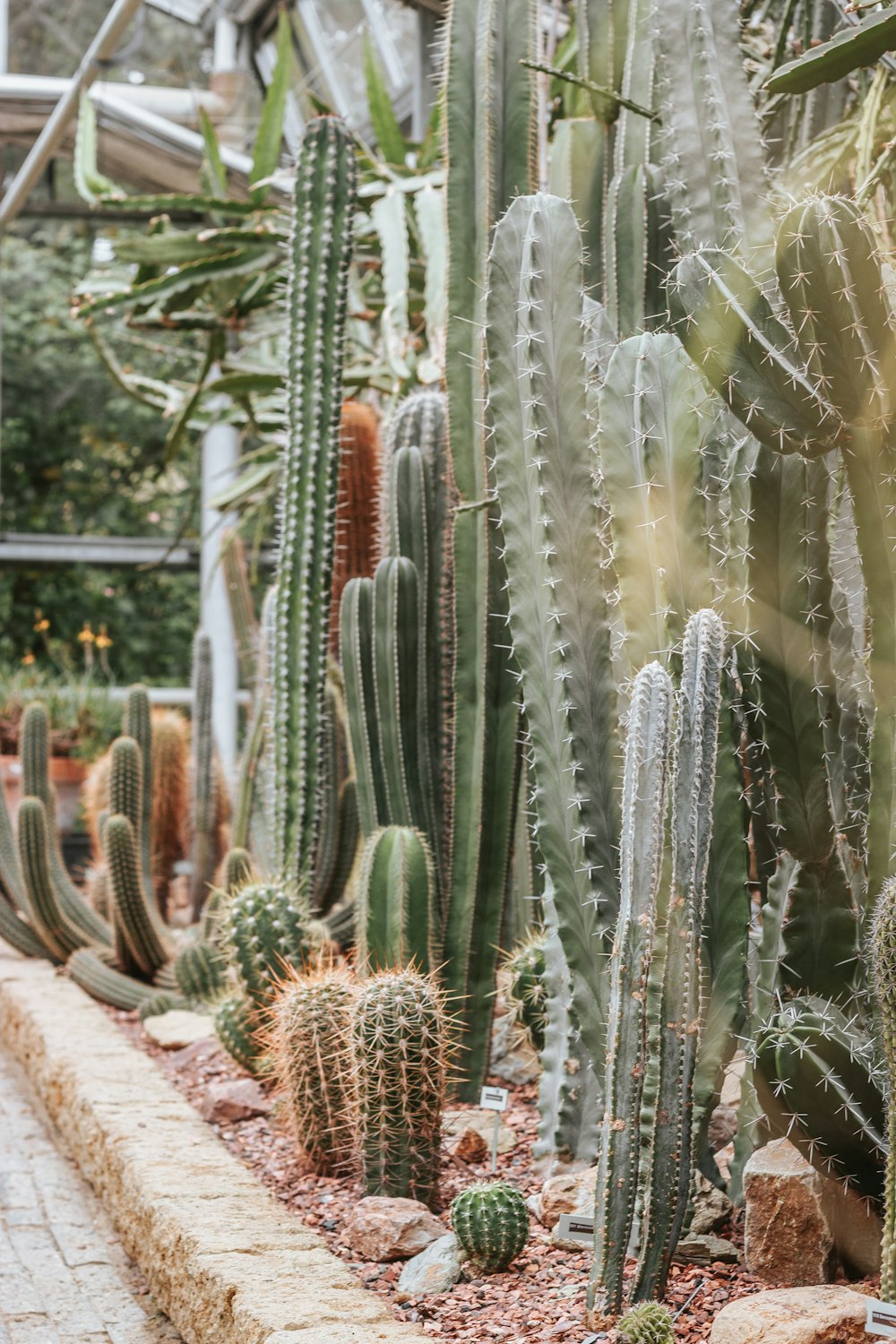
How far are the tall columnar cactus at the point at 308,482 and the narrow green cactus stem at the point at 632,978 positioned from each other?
1.65 meters

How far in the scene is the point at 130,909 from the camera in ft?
14.5

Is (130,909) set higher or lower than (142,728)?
lower

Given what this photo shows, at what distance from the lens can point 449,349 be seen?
9.59ft

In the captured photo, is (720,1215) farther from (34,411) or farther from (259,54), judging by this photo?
(34,411)

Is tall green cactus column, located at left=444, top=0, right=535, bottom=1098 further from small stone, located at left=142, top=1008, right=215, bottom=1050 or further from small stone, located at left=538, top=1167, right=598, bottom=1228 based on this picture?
small stone, located at left=142, top=1008, right=215, bottom=1050

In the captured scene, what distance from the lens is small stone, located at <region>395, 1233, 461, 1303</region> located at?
81.5 inches

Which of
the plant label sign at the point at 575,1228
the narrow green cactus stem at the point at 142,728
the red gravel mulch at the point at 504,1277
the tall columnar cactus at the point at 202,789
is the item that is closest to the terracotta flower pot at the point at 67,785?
the tall columnar cactus at the point at 202,789

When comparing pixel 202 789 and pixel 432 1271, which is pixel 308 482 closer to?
pixel 432 1271

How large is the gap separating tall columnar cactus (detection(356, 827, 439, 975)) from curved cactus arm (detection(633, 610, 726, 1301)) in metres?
0.99

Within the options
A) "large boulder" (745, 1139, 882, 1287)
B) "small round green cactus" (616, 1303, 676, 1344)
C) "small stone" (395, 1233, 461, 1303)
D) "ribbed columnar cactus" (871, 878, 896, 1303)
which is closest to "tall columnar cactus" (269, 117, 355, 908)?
"small stone" (395, 1233, 461, 1303)

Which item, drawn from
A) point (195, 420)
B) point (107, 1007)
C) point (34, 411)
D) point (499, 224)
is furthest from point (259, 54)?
point (499, 224)

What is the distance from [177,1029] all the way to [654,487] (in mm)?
2596

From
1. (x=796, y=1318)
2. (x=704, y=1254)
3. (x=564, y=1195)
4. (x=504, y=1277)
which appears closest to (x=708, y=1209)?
(x=704, y=1254)

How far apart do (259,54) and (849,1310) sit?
888 cm
